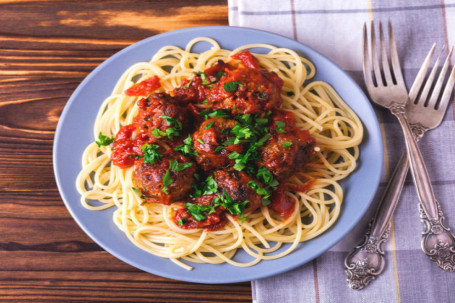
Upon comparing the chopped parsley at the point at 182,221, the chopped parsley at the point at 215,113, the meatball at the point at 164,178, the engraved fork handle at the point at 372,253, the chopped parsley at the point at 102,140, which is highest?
the chopped parsley at the point at 215,113

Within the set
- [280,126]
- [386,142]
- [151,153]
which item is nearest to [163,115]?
[151,153]

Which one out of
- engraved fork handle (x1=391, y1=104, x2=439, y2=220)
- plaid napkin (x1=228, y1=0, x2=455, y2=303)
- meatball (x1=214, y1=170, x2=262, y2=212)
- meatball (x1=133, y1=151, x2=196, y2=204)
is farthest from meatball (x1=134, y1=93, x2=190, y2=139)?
engraved fork handle (x1=391, y1=104, x2=439, y2=220)

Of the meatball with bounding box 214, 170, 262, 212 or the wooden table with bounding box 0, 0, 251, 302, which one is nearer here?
the meatball with bounding box 214, 170, 262, 212

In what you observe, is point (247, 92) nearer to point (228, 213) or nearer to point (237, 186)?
point (237, 186)

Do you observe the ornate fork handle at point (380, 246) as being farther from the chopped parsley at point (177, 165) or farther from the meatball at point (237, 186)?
the chopped parsley at point (177, 165)

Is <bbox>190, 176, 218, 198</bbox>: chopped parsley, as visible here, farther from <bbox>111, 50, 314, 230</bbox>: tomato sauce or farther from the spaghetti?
the spaghetti

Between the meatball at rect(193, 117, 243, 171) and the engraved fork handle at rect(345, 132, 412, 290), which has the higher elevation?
the meatball at rect(193, 117, 243, 171)

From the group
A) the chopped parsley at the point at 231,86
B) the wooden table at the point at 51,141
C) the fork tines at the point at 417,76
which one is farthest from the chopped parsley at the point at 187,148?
the fork tines at the point at 417,76
